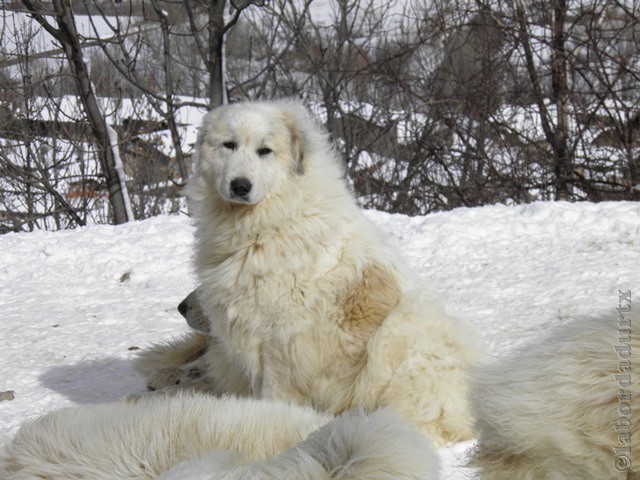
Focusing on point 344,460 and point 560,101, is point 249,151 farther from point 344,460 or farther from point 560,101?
point 560,101

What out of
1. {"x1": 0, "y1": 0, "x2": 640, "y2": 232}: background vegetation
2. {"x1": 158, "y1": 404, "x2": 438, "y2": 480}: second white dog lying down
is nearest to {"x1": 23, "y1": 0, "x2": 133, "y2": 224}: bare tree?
{"x1": 0, "y1": 0, "x2": 640, "y2": 232}: background vegetation

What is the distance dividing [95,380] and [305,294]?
1766mm

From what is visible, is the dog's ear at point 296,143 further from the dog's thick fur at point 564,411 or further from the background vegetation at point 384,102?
the background vegetation at point 384,102

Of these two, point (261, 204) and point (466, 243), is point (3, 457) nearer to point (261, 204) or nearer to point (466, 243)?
point (261, 204)

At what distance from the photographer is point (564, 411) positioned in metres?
1.73

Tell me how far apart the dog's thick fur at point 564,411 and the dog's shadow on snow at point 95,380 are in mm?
3177

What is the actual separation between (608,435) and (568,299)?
4032 millimetres

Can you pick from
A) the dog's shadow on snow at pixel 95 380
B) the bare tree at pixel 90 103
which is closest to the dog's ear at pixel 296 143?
the dog's shadow on snow at pixel 95 380

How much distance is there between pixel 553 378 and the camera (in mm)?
1788

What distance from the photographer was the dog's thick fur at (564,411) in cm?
167

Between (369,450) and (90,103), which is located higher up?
(90,103)

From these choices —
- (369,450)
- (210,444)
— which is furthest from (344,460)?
(210,444)

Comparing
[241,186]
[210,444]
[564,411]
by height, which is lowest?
[210,444]

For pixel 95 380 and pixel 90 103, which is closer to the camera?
pixel 95 380
